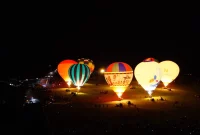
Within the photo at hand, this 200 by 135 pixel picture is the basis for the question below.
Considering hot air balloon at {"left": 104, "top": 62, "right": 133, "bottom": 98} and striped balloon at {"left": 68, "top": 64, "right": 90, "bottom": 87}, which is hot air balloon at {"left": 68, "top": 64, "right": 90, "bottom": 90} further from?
hot air balloon at {"left": 104, "top": 62, "right": 133, "bottom": 98}

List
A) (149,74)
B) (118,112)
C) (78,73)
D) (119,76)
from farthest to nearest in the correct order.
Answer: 1. (78,73)
2. (149,74)
3. (119,76)
4. (118,112)

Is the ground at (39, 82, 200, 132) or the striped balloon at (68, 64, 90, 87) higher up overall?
the striped balloon at (68, 64, 90, 87)

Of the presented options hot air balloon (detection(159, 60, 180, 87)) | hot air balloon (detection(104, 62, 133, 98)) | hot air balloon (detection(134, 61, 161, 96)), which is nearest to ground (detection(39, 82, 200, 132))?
hot air balloon (detection(104, 62, 133, 98))

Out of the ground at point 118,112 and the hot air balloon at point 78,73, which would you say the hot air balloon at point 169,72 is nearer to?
the ground at point 118,112

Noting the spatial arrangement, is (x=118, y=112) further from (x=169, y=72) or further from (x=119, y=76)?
(x=169, y=72)

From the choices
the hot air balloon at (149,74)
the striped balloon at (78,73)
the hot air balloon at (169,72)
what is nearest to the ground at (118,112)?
the hot air balloon at (149,74)

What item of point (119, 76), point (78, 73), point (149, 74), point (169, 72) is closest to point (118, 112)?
point (119, 76)

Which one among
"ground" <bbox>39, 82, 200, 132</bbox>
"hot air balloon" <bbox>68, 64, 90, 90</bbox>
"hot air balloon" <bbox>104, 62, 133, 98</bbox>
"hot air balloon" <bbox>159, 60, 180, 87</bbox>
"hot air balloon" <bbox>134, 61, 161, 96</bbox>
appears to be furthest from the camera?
"hot air balloon" <bbox>159, 60, 180, 87</bbox>

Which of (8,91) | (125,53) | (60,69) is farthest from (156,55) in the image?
(8,91)

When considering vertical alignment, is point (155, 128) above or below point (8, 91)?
below

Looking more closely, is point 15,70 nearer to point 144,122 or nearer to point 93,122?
point 93,122

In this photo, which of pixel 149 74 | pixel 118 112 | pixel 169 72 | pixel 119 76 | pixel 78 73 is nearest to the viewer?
pixel 118 112
